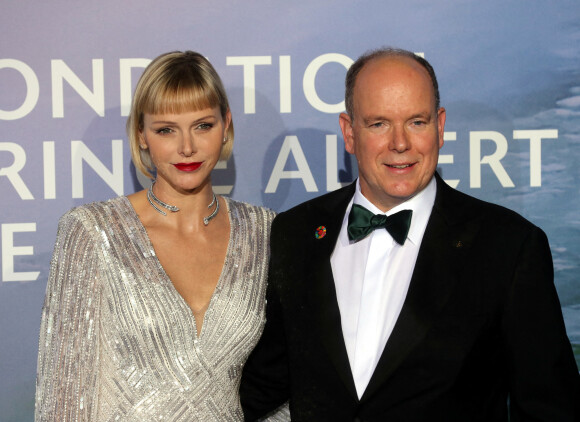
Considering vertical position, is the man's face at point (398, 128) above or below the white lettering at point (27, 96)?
below

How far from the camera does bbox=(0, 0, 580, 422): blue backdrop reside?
281cm

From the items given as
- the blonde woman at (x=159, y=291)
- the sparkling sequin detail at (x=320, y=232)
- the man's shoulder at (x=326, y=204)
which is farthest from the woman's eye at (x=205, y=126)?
the sparkling sequin detail at (x=320, y=232)

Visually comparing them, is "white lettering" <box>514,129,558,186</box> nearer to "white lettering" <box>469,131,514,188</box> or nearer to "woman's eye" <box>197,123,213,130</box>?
"white lettering" <box>469,131,514,188</box>

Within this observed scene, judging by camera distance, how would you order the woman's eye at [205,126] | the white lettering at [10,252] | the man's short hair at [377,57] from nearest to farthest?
1. the man's short hair at [377,57]
2. the woman's eye at [205,126]
3. the white lettering at [10,252]

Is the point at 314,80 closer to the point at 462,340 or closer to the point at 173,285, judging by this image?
the point at 173,285

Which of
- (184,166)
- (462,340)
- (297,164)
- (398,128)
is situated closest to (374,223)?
(398,128)

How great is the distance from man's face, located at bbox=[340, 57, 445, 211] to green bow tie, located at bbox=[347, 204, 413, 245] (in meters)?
→ 0.06

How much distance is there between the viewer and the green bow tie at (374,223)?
200cm

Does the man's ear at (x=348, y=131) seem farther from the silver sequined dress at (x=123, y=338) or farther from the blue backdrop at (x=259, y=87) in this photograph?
the blue backdrop at (x=259, y=87)

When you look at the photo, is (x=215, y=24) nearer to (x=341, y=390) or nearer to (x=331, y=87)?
(x=331, y=87)

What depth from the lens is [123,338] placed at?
7.14 feet

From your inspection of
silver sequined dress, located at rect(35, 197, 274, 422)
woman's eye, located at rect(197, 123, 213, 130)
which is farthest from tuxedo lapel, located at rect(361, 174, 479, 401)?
woman's eye, located at rect(197, 123, 213, 130)

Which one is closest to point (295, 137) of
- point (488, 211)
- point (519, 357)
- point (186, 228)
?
point (186, 228)

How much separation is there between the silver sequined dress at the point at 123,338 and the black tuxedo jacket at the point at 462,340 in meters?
0.33
